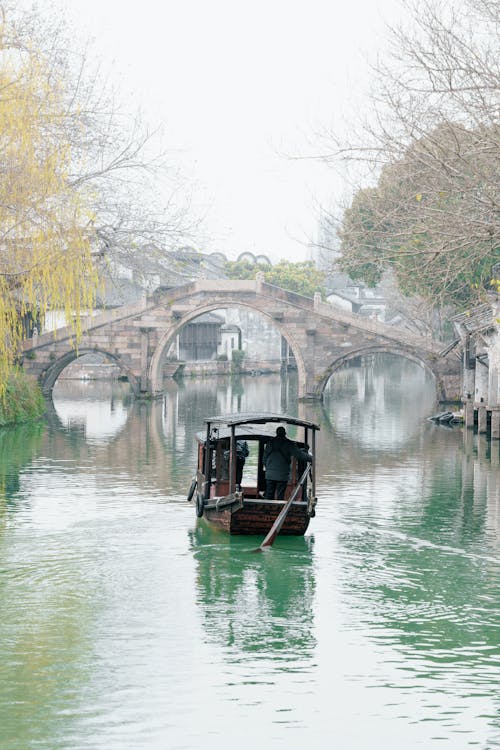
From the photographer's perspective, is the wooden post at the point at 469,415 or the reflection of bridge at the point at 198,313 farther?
the reflection of bridge at the point at 198,313

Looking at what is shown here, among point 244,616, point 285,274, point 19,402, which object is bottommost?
point 244,616

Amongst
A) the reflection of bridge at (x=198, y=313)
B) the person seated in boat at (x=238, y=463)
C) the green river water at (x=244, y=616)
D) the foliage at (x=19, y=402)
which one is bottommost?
the green river water at (x=244, y=616)

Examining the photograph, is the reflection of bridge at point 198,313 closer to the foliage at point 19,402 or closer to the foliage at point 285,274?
the foliage at point 19,402

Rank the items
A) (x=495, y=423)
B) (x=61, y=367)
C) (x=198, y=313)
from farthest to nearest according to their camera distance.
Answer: (x=61, y=367) < (x=198, y=313) < (x=495, y=423)

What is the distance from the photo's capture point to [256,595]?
1550 cm

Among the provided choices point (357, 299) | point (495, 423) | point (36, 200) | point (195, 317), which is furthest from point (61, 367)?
point (357, 299)

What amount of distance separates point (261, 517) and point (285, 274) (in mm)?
A: 62632

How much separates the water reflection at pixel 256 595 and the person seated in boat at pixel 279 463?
2.89ft

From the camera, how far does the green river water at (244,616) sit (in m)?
10.8

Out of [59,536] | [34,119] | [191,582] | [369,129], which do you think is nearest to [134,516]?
[59,536]

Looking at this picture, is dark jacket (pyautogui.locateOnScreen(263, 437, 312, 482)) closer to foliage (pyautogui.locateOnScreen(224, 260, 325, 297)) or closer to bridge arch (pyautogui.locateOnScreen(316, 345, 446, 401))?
bridge arch (pyautogui.locateOnScreen(316, 345, 446, 401))

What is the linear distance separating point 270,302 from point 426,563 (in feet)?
111

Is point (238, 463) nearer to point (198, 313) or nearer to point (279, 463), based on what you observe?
point (279, 463)

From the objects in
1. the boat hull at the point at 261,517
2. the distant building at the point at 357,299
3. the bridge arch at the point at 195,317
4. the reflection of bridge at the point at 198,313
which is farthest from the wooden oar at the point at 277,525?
the distant building at the point at 357,299
